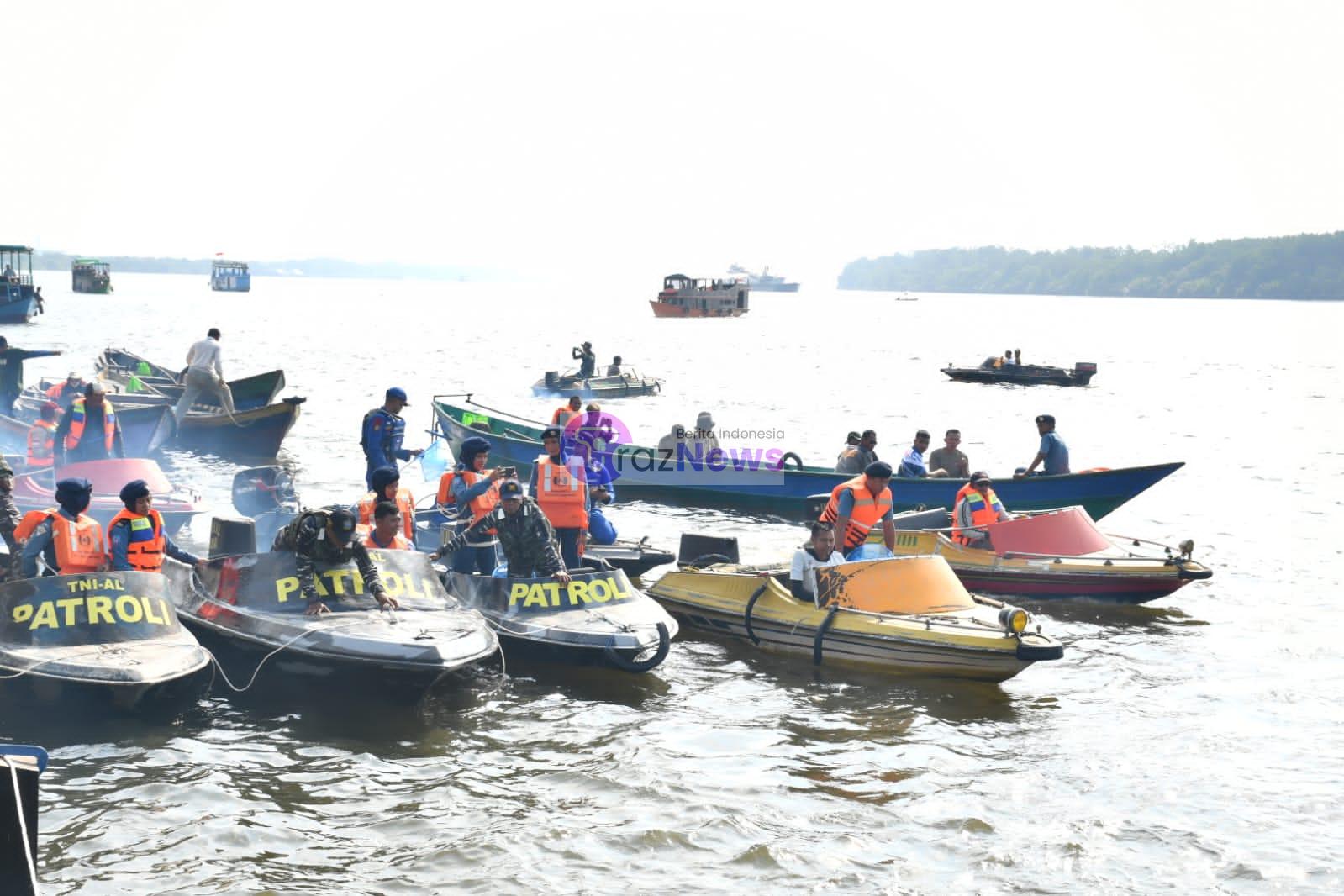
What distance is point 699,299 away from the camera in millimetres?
130875

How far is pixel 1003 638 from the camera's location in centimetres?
1269

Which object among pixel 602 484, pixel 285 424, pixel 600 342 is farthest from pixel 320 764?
pixel 600 342

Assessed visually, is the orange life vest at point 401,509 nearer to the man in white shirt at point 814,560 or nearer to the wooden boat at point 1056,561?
the man in white shirt at point 814,560

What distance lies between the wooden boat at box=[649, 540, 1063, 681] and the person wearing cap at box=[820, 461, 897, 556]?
0.49 m

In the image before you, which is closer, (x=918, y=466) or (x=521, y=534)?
(x=521, y=534)

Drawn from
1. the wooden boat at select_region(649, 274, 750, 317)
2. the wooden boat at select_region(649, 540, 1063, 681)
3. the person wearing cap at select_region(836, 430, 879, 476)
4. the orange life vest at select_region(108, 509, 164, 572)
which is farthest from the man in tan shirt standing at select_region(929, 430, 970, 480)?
the wooden boat at select_region(649, 274, 750, 317)

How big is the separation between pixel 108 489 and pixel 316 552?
6.70m

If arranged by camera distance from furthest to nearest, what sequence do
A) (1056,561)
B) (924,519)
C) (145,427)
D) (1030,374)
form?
(1030,374) < (145,427) < (924,519) < (1056,561)

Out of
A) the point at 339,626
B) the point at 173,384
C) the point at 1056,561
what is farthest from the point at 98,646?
the point at 173,384

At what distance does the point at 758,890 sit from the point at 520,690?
453cm

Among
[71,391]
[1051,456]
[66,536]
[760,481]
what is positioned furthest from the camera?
[760,481]

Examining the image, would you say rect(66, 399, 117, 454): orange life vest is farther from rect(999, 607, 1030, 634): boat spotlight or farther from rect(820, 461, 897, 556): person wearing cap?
rect(999, 607, 1030, 634): boat spotlight

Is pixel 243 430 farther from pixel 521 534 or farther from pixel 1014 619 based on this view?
pixel 1014 619

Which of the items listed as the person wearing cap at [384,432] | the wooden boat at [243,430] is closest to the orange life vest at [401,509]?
the person wearing cap at [384,432]
